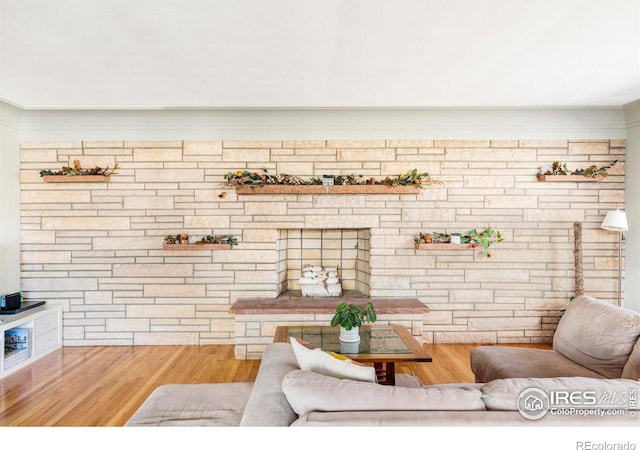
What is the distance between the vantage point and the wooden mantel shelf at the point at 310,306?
3531 millimetres

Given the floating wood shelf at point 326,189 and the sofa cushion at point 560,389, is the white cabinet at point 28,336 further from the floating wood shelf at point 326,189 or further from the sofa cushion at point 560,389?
the sofa cushion at point 560,389

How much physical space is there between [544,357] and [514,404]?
4.51 feet

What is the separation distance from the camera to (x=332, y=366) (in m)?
1.55

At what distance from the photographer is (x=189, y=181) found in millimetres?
3877

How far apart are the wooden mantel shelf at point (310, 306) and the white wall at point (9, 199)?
7.68 feet

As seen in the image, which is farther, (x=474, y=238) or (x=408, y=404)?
(x=474, y=238)

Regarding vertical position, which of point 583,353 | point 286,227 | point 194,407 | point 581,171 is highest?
point 581,171

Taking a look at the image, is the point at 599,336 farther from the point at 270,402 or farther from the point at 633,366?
the point at 270,402

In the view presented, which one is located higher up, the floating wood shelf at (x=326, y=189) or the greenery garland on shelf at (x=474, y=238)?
the floating wood shelf at (x=326, y=189)

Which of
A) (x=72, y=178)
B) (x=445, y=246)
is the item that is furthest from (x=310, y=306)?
(x=72, y=178)

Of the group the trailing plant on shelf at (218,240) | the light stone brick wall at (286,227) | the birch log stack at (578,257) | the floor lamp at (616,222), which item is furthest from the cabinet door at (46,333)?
the floor lamp at (616,222)

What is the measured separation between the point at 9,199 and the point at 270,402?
12.7 feet
